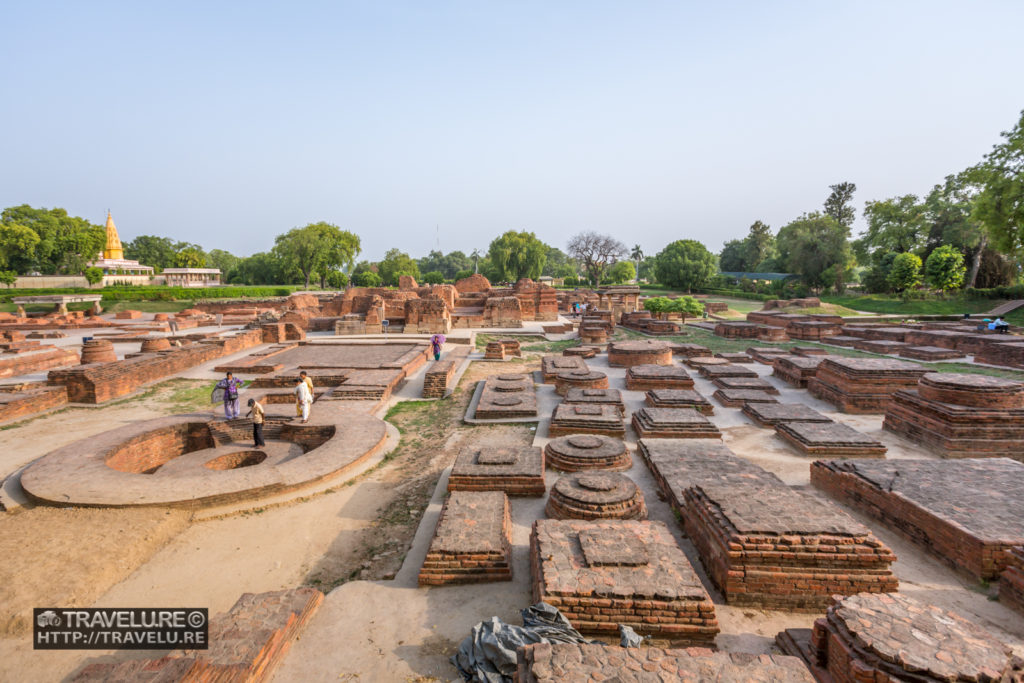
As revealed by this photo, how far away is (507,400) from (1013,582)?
22.5ft

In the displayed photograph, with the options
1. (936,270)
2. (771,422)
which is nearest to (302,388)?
(771,422)

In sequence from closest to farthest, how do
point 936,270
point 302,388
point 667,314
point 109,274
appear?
1. point 302,388
2. point 667,314
3. point 936,270
4. point 109,274

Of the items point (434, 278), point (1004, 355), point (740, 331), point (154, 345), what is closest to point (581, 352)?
point (740, 331)

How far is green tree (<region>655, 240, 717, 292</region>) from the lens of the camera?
4403 cm

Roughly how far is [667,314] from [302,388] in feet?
73.3

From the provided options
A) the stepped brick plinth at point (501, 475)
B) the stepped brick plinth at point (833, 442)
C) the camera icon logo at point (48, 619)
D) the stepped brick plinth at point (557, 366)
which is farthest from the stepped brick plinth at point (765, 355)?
the camera icon logo at point (48, 619)

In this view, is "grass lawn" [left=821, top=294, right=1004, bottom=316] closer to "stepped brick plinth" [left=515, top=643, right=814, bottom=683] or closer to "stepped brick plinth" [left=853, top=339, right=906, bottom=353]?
"stepped brick plinth" [left=853, top=339, right=906, bottom=353]

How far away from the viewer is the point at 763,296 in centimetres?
3884

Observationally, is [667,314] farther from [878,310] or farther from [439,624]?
[439,624]

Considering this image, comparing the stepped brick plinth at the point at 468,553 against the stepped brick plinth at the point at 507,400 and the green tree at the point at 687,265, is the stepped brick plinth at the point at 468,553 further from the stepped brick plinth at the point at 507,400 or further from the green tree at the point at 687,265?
the green tree at the point at 687,265

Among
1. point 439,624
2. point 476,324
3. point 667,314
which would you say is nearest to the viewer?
point 439,624

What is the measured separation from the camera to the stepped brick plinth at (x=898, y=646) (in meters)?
2.30

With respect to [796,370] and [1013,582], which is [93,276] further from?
[1013,582]

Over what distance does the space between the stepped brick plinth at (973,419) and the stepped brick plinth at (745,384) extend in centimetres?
306
